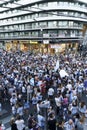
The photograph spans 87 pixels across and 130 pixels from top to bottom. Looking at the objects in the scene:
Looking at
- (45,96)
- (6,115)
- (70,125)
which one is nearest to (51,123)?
(70,125)

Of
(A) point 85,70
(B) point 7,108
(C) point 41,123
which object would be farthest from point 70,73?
(C) point 41,123

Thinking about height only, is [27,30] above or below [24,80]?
below

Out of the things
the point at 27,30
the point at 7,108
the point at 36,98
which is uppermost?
the point at 36,98

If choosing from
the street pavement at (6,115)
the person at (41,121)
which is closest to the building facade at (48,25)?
the street pavement at (6,115)

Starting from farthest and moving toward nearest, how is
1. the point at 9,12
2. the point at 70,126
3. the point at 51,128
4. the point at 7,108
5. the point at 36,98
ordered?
the point at 9,12 → the point at 7,108 → the point at 36,98 → the point at 51,128 → the point at 70,126

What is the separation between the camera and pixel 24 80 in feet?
75.6

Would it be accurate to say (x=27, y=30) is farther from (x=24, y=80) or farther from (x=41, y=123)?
(x=41, y=123)

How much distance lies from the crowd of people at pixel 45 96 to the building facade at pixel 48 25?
3879 cm

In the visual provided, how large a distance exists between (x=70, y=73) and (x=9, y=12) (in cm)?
6401

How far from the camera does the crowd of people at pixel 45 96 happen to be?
50.5ft

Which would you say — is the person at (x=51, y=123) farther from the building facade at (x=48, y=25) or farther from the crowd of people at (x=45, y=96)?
the building facade at (x=48, y=25)

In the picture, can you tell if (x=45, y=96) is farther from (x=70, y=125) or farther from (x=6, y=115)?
(x=70, y=125)

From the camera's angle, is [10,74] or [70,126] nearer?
[70,126]

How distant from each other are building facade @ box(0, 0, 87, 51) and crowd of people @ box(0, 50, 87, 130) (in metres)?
38.8
